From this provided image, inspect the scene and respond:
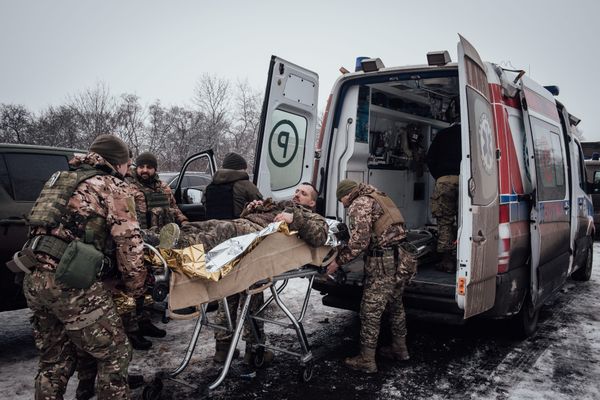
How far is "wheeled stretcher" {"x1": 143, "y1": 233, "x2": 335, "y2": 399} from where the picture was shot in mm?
2799

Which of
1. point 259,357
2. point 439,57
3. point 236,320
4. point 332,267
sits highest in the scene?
point 439,57

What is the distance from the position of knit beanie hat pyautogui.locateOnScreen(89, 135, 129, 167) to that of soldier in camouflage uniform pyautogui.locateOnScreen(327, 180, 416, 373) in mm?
1769

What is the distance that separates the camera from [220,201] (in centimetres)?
441

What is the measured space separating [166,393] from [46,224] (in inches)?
63.4

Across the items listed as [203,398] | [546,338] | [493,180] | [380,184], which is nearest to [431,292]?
[493,180]

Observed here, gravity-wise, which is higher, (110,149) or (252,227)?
(110,149)

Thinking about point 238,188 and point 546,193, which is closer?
point 238,188

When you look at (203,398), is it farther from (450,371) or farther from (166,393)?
(450,371)

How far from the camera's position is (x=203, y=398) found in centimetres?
338

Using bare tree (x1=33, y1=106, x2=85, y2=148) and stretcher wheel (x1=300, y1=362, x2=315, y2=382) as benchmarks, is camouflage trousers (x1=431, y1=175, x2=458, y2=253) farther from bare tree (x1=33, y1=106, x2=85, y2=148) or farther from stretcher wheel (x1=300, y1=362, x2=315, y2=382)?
bare tree (x1=33, y1=106, x2=85, y2=148)

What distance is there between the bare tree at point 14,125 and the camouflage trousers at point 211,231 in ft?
89.7

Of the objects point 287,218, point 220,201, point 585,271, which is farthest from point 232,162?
point 585,271

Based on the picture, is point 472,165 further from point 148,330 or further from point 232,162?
point 148,330

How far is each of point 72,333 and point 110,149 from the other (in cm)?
101
